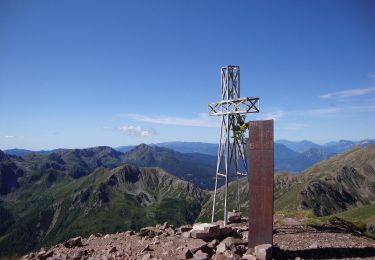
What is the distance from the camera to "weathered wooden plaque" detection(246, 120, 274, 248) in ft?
57.2

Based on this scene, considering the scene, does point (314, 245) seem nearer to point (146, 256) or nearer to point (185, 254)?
point (185, 254)

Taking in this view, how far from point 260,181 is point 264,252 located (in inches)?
130

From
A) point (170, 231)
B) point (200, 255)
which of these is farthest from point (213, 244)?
point (170, 231)

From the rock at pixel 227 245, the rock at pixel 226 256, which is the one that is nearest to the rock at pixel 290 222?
the rock at pixel 227 245

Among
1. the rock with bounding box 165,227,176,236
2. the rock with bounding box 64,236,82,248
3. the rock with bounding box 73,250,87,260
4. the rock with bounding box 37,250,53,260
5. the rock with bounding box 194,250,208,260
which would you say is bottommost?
the rock with bounding box 37,250,53,260

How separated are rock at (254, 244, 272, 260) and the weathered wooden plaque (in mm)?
896

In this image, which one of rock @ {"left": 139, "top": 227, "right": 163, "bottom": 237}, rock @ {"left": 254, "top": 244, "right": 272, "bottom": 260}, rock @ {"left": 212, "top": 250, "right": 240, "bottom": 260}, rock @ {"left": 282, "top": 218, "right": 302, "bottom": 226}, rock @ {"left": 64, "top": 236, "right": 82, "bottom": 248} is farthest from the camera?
rock @ {"left": 282, "top": 218, "right": 302, "bottom": 226}

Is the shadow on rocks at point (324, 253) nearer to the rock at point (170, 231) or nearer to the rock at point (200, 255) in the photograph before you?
the rock at point (200, 255)

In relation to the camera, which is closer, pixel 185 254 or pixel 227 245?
pixel 185 254

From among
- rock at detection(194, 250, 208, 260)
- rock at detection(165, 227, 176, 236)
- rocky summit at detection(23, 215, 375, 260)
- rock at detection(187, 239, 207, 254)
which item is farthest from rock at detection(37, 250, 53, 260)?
rock at detection(194, 250, 208, 260)

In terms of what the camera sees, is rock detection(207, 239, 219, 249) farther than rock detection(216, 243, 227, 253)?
Yes

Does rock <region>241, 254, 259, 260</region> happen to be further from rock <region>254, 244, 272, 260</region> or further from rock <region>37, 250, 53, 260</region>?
rock <region>37, 250, 53, 260</region>

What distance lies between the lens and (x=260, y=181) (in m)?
17.7

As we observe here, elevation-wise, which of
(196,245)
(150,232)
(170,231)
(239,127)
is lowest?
(150,232)
